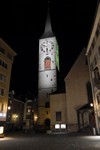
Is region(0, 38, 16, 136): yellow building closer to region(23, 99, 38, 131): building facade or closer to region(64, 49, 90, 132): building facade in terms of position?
region(64, 49, 90, 132): building facade

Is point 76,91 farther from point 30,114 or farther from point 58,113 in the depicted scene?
point 30,114

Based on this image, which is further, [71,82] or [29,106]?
[29,106]

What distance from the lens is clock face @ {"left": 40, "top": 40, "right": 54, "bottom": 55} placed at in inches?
2277

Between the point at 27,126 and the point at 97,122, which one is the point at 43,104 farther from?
Result: the point at 97,122

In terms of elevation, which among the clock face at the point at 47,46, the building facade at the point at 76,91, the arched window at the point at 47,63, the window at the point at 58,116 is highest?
the clock face at the point at 47,46

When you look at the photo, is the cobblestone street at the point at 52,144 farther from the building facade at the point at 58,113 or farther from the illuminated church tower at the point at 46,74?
the illuminated church tower at the point at 46,74

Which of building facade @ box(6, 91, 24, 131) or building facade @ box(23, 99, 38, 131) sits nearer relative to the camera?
building facade @ box(6, 91, 24, 131)

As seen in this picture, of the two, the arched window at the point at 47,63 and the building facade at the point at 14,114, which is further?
the arched window at the point at 47,63

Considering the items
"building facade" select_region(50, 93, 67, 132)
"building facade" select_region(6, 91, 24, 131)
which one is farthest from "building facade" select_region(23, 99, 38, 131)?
"building facade" select_region(50, 93, 67, 132)

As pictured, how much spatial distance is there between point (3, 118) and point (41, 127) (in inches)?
739

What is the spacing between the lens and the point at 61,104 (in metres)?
38.1

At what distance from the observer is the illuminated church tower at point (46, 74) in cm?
4956

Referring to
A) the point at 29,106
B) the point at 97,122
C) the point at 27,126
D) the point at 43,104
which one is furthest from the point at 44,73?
the point at 97,122

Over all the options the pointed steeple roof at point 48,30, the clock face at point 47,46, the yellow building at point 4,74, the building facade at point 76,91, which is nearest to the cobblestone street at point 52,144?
the yellow building at point 4,74
